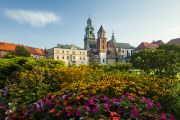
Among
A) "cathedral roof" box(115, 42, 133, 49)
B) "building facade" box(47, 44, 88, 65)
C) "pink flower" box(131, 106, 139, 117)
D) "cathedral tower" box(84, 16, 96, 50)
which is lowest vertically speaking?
"pink flower" box(131, 106, 139, 117)

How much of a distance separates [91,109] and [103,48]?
448 ft

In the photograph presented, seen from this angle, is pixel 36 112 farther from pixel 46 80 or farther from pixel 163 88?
pixel 46 80

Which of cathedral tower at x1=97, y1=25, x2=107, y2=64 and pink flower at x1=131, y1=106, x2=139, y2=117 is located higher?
cathedral tower at x1=97, y1=25, x2=107, y2=64

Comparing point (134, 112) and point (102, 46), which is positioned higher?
point (102, 46)

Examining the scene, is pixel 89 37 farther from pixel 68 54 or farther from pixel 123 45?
pixel 68 54

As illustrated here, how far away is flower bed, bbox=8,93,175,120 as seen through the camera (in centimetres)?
611

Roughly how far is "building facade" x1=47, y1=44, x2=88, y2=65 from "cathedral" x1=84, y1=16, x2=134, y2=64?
7.56m

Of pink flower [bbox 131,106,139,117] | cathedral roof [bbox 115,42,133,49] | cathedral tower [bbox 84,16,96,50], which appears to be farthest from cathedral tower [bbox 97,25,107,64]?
pink flower [bbox 131,106,139,117]

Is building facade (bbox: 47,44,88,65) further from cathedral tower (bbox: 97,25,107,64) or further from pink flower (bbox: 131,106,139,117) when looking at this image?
pink flower (bbox: 131,106,139,117)

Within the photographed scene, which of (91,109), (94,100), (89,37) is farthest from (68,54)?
(91,109)

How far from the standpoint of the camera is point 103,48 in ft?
468

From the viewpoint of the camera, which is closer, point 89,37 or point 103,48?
point 103,48

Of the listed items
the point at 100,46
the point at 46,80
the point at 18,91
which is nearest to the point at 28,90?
the point at 18,91

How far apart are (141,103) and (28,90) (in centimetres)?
446
